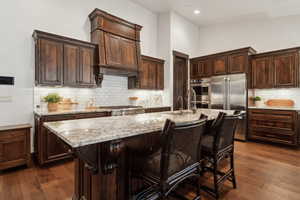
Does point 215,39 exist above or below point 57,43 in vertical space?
above

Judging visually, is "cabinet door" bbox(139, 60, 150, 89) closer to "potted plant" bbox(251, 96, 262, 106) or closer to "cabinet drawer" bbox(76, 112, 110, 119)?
"cabinet drawer" bbox(76, 112, 110, 119)

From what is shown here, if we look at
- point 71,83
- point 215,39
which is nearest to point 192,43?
point 215,39

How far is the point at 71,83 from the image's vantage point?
3355 millimetres

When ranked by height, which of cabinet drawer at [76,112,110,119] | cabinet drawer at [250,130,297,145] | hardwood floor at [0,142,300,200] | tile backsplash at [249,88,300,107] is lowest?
hardwood floor at [0,142,300,200]

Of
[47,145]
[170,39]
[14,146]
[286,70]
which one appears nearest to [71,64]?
[47,145]

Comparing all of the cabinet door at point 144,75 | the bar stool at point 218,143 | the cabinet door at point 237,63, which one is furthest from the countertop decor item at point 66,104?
the cabinet door at point 237,63

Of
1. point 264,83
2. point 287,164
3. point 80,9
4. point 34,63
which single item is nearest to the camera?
point 287,164

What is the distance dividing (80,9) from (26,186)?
3.62m

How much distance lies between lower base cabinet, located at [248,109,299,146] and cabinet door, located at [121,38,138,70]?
11.1 ft

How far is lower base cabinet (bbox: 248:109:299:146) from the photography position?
3869 millimetres

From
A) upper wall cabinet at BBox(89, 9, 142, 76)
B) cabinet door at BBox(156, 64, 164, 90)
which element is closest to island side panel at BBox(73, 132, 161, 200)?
upper wall cabinet at BBox(89, 9, 142, 76)

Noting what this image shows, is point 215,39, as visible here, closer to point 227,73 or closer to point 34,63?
point 227,73

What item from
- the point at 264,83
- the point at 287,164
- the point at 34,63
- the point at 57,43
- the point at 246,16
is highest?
the point at 246,16

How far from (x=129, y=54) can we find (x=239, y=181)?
3466 millimetres
